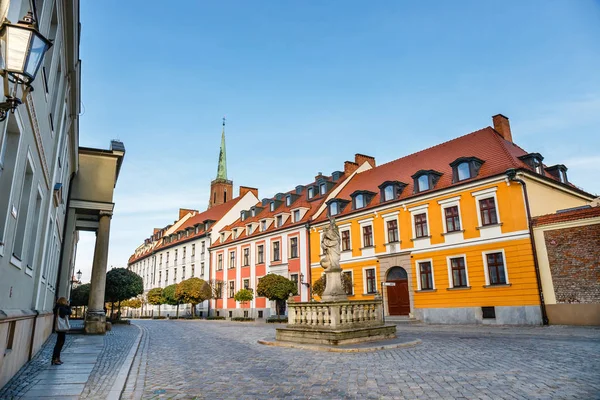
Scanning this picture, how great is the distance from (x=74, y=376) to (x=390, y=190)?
2333 centimetres

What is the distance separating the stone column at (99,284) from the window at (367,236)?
56.6 ft

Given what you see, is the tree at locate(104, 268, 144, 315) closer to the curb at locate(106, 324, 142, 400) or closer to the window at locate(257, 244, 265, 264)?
the window at locate(257, 244, 265, 264)

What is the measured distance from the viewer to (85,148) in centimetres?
2014

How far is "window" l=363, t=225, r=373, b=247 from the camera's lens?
94.9ft

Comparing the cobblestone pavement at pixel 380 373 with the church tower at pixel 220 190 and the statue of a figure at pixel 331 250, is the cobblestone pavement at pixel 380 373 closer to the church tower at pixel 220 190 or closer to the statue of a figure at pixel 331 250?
the statue of a figure at pixel 331 250

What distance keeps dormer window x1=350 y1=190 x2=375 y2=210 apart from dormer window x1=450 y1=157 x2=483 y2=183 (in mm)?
7017

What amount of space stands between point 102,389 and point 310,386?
11.5ft

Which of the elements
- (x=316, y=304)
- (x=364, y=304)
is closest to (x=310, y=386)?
(x=316, y=304)

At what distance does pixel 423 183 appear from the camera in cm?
2617

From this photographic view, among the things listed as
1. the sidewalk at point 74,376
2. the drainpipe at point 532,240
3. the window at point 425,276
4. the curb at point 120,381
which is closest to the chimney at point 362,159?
the window at point 425,276

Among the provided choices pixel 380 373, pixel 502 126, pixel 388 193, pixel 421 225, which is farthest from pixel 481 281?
pixel 380 373

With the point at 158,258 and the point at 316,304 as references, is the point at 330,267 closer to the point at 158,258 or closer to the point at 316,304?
the point at 316,304

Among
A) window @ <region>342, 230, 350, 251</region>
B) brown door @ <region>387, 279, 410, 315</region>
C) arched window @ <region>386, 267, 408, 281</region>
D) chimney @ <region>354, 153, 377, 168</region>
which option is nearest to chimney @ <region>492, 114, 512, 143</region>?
arched window @ <region>386, 267, 408, 281</region>

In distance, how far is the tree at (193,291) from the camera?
38.2 meters
